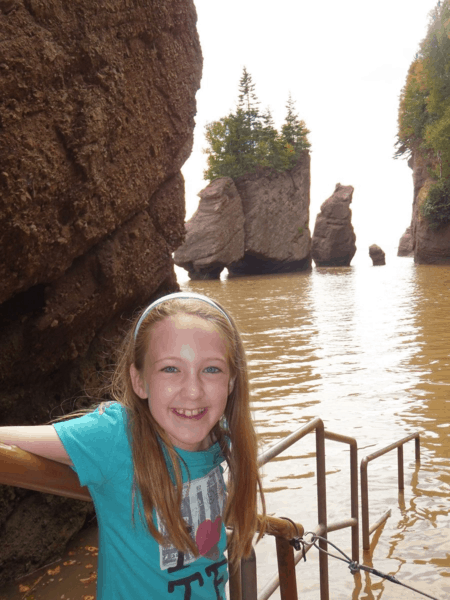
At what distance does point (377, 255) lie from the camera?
44.3 metres

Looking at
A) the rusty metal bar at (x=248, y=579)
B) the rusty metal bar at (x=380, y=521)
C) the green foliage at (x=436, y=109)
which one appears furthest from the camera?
the green foliage at (x=436, y=109)

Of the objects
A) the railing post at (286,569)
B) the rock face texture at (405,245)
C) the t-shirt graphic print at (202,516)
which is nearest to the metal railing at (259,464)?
the railing post at (286,569)

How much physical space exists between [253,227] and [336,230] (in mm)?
7276

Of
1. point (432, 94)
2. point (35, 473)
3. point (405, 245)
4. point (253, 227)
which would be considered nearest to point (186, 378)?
point (35, 473)

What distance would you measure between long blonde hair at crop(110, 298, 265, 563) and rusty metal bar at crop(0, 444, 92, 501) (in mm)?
214

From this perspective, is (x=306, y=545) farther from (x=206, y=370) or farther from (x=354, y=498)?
(x=354, y=498)

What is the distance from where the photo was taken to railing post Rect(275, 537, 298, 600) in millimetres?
1819

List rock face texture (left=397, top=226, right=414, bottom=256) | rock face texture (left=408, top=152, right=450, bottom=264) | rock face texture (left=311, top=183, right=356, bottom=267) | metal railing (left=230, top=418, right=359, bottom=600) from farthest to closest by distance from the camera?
rock face texture (left=397, top=226, right=414, bottom=256), rock face texture (left=311, top=183, right=356, bottom=267), rock face texture (left=408, top=152, right=450, bottom=264), metal railing (left=230, top=418, right=359, bottom=600)

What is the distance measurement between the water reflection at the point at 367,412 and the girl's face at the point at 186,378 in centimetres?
278

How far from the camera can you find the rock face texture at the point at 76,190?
3.11 metres

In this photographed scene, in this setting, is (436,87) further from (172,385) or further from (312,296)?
(172,385)

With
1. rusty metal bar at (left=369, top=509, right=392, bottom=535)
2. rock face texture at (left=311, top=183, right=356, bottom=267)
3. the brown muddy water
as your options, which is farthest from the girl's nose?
rock face texture at (left=311, top=183, right=356, bottom=267)

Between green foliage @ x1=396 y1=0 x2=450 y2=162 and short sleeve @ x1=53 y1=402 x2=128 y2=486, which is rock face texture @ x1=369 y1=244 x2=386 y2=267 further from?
short sleeve @ x1=53 y1=402 x2=128 y2=486

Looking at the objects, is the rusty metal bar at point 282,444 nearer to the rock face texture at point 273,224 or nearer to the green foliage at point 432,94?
the green foliage at point 432,94
